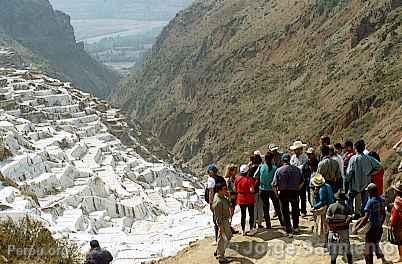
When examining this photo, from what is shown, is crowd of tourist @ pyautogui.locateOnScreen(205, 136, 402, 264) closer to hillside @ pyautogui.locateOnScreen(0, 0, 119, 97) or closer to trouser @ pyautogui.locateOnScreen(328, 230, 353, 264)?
trouser @ pyautogui.locateOnScreen(328, 230, 353, 264)

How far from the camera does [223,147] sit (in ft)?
168

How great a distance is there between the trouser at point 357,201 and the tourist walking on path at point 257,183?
162cm

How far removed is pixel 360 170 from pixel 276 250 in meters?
2.10

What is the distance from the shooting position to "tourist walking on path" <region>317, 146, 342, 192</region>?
10.7m

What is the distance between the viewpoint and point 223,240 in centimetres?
1074

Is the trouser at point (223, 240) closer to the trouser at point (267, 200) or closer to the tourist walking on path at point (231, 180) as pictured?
the tourist walking on path at point (231, 180)

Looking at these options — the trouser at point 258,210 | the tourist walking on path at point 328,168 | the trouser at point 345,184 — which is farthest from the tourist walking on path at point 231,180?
the trouser at point 345,184

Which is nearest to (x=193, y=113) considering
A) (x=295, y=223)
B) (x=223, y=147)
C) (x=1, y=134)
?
(x=223, y=147)

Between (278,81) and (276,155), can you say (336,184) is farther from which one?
(278,81)

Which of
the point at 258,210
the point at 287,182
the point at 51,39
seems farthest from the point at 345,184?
the point at 51,39

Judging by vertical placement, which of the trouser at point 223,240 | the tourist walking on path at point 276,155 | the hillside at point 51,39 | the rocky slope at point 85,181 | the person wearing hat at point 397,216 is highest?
the hillside at point 51,39

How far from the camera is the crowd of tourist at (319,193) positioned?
9.09 metres

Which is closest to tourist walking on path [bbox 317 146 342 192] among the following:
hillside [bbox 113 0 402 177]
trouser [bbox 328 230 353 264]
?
trouser [bbox 328 230 353 264]

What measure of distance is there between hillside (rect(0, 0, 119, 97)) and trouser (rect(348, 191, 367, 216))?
365ft
